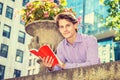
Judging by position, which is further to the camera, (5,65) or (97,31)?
(97,31)

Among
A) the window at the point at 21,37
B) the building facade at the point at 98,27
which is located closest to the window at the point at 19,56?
the window at the point at 21,37

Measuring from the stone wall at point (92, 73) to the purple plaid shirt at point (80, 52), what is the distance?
488mm

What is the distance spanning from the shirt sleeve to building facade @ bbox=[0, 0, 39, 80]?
28.2 metres

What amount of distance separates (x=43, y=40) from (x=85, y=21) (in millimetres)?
66956

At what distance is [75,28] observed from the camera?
440 cm

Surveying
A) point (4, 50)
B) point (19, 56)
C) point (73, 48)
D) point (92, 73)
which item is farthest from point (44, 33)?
point (19, 56)

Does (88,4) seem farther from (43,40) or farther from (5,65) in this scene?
(43,40)

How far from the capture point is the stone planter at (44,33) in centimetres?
501

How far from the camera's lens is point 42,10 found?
5488mm

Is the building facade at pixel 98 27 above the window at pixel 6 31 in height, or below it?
above

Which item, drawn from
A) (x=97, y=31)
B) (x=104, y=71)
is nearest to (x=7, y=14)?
(x=104, y=71)

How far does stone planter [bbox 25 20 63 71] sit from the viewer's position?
5.01 m

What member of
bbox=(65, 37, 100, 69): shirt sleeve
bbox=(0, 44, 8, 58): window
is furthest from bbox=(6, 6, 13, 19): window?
bbox=(65, 37, 100, 69): shirt sleeve

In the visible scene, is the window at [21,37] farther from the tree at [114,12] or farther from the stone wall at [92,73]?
the stone wall at [92,73]
